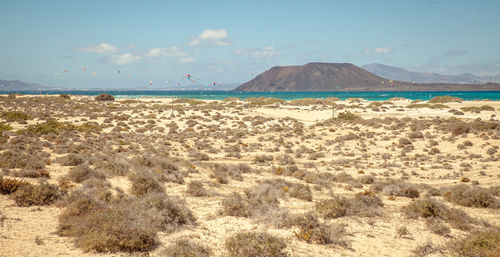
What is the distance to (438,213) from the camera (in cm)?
884

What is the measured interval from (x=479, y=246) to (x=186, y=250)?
630 centimetres

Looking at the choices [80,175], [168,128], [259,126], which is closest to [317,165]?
[80,175]

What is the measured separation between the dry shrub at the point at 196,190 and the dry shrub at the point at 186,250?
389cm

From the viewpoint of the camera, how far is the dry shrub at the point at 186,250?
615cm

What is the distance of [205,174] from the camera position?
1403 cm

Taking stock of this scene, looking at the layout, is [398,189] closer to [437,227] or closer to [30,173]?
[437,227]

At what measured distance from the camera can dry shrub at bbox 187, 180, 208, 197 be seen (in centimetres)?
1065

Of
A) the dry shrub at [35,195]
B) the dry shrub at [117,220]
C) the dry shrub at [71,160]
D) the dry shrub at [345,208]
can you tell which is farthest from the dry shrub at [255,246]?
the dry shrub at [71,160]

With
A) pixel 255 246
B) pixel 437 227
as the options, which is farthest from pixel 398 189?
pixel 255 246

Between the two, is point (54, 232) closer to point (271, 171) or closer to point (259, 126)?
point (271, 171)

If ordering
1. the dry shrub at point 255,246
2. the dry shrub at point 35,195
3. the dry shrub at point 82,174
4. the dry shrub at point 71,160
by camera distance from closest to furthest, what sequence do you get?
1. the dry shrub at point 255,246
2. the dry shrub at point 35,195
3. the dry shrub at point 82,174
4. the dry shrub at point 71,160

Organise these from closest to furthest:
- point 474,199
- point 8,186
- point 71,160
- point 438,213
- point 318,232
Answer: point 318,232 → point 438,213 → point 8,186 → point 474,199 → point 71,160

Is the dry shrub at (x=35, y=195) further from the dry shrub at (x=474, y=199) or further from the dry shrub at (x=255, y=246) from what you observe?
the dry shrub at (x=474, y=199)

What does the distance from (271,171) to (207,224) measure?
7.53 metres
